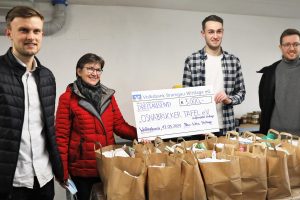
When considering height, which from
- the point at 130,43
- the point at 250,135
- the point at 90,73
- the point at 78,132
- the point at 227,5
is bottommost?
the point at 250,135

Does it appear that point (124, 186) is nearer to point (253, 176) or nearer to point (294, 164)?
point (253, 176)

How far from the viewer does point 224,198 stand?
4.90 ft

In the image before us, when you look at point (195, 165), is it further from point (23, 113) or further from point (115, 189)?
point (23, 113)

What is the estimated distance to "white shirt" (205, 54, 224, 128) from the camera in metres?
2.29

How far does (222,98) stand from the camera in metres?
2.18

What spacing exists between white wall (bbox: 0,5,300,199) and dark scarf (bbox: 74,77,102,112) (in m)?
1.46

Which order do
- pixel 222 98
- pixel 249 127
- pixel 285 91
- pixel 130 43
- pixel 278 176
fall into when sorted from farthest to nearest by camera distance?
pixel 249 127 → pixel 130 43 → pixel 285 91 → pixel 222 98 → pixel 278 176

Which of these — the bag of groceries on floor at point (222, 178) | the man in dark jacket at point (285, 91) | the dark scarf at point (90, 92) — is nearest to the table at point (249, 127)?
the man in dark jacket at point (285, 91)

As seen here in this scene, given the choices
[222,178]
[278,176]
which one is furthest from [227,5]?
[222,178]

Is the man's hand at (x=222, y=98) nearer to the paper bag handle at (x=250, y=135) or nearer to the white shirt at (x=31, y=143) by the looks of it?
the paper bag handle at (x=250, y=135)

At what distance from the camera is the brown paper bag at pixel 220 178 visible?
4.82 feet

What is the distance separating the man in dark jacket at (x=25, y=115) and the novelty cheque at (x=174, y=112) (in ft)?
2.10

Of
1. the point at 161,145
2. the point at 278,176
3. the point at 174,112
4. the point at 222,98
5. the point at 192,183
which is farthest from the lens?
the point at 222,98

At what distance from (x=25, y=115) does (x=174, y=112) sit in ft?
3.33
